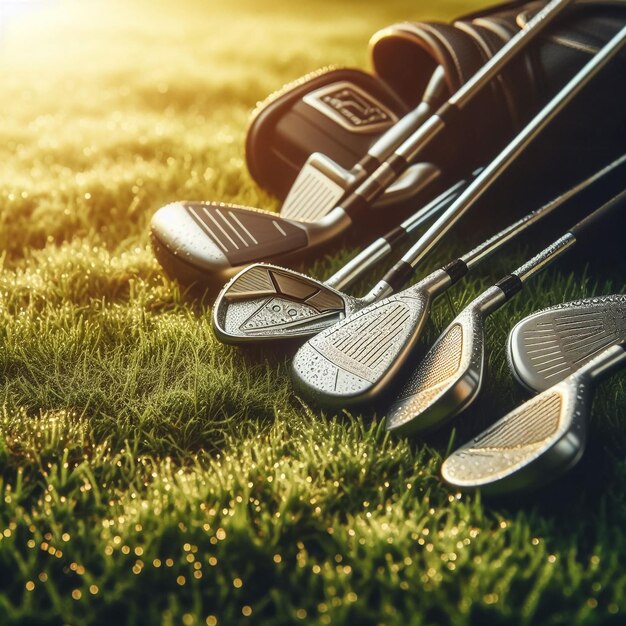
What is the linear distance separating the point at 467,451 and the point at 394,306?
639mm

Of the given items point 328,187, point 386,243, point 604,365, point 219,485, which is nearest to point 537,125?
point 386,243

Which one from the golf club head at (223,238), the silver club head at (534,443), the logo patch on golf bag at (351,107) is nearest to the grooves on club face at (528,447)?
the silver club head at (534,443)

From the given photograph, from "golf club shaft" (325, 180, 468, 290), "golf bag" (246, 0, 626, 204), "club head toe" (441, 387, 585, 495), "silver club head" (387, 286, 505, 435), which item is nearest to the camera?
"club head toe" (441, 387, 585, 495)

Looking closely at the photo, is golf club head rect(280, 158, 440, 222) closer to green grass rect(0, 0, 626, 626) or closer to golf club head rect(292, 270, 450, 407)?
green grass rect(0, 0, 626, 626)

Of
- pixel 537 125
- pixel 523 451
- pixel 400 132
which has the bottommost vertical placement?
pixel 523 451

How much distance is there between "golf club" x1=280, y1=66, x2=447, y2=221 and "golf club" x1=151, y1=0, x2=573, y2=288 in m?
0.07

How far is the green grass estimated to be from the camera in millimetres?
1779

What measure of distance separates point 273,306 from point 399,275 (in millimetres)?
506

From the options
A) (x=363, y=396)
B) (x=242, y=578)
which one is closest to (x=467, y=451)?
(x=363, y=396)

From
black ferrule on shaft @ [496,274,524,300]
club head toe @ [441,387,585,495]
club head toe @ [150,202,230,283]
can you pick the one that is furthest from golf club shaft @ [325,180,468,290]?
club head toe @ [441,387,585,495]

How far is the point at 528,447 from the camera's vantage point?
200cm

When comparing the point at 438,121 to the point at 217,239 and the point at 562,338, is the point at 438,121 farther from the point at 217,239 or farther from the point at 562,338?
the point at 562,338

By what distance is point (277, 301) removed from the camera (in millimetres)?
2762

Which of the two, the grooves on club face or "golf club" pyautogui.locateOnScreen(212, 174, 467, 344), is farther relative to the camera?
"golf club" pyautogui.locateOnScreen(212, 174, 467, 344)
